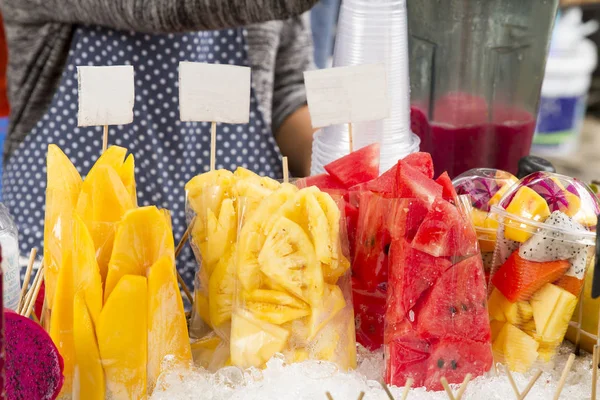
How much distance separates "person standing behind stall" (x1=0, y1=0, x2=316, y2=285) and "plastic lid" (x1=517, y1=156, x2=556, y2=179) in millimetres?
644

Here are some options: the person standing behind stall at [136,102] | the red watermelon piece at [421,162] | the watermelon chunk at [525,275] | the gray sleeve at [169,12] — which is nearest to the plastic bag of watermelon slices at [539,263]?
the watermelon chunk at [525,275]

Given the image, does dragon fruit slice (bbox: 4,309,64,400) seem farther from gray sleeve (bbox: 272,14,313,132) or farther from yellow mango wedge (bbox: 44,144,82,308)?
gray sleeve (bbox: 272,14,313,132)

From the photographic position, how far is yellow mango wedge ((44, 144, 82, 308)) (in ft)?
2.61

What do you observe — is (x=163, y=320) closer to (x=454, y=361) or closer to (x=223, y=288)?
(x=223, y=288)

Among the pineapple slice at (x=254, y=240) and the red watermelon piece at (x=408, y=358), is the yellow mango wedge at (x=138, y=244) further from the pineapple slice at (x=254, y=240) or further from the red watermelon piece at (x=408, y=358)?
the red watermelon piece at (x=408, y=358)

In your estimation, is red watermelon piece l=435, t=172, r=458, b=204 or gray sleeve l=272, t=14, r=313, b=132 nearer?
red watermelon piece l=435, t=172, r=458, b=204

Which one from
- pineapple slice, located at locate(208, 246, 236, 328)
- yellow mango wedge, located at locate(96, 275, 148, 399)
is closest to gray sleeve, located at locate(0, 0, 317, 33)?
pineapple slice, located at locate(208, 246, 236, 328)

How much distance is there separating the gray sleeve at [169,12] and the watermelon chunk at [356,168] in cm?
41

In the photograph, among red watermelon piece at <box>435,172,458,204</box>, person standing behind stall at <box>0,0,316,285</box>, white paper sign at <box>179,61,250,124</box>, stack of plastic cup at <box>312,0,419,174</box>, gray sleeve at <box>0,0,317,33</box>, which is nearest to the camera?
red watermelon piece at <box>435,172,458,204</box>

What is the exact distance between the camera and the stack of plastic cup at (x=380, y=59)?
3.47 feet

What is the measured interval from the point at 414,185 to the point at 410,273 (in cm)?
10

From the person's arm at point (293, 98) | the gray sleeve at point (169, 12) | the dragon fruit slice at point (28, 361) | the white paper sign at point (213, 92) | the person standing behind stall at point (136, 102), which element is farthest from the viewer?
the person's arm at point (293, 98)

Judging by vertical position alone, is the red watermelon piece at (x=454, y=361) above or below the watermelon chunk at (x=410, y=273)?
below

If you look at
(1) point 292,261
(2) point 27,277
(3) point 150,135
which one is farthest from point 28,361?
(3) point 150,135
